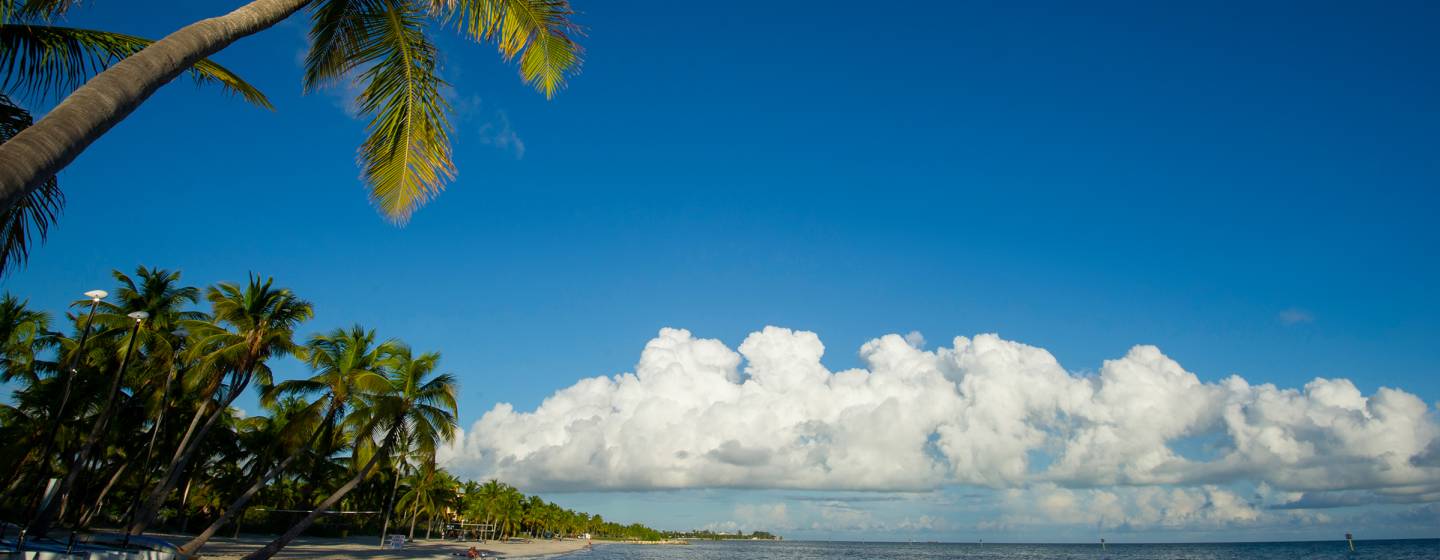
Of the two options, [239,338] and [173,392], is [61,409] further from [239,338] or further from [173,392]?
[173,392]

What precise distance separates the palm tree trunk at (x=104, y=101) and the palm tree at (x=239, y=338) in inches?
876

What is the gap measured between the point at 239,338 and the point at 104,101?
23.7 m

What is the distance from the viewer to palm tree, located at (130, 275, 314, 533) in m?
24.4

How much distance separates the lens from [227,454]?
40312mm

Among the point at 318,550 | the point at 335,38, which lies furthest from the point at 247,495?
the point at 335,38

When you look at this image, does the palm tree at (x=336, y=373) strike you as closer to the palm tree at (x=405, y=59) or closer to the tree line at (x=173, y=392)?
the tree line at (x=173, y=392)

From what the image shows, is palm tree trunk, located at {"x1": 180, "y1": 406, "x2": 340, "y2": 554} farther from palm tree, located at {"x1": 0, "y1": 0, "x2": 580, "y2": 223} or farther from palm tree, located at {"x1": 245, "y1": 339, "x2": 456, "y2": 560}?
palm tree, located at {"x1": 0, "y1": 0, "x2": 580, "y2": 223}

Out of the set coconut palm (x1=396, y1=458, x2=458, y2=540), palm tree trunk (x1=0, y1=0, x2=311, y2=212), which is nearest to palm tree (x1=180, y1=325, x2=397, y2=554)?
palm tree trunk (x1=0, y1=0, x2=311, y2=212)

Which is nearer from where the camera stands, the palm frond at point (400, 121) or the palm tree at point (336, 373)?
the palm frond at point (400, 121)

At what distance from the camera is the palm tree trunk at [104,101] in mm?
4062

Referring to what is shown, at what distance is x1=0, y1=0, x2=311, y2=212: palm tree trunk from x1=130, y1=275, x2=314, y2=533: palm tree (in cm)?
2224

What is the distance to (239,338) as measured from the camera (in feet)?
81.3

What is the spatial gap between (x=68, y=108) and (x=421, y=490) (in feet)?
233

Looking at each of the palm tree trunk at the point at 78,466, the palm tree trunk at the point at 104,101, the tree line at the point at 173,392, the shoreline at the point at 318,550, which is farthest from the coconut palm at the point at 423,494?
the palm tree trunk at the point at 104,101
